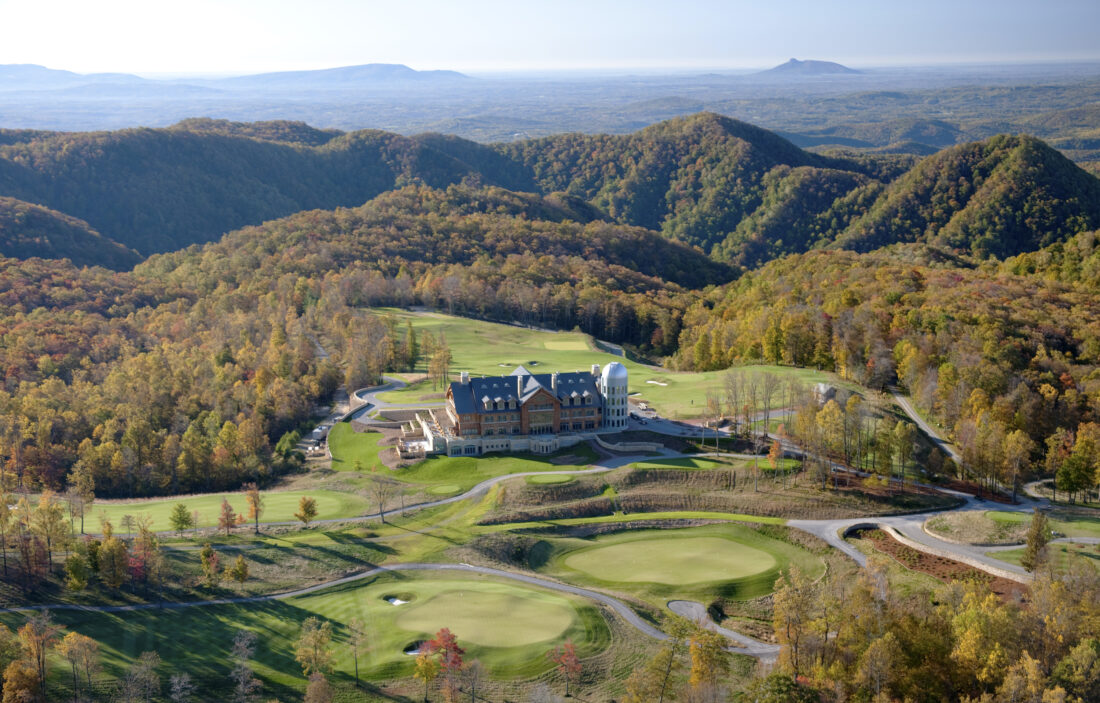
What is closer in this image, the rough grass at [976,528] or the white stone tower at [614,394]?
the rough grass at [976,528]

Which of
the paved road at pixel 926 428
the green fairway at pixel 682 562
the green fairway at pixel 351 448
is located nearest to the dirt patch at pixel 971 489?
the paved road at pixel 926 428

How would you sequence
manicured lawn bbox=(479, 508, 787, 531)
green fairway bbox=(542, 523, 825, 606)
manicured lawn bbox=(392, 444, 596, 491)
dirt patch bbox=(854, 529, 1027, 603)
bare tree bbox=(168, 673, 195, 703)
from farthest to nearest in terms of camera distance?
manicured lawn bbox=(392, 444, 596, 491) → manicured lawn bbox=(479, 508, 787, 531) → green fairway bbox=(542, 523, 825, 606) → dirt patch bbox=(854, 529, 1027, 603) → bare tree bbox=(168, 673, 195, 703)

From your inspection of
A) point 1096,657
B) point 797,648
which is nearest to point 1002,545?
point 1096,657

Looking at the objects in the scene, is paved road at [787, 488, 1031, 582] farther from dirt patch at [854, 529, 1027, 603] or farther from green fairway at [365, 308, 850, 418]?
green fairway at [365, 308, 850, 418]

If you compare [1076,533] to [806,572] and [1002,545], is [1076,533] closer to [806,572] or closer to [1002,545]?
[1002,545]

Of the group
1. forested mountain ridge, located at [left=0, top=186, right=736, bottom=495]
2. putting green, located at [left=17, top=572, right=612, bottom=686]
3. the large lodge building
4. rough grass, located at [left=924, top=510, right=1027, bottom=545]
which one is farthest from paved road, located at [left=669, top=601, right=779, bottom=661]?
forested mountain ridge, located at [left=0, top=186, right=736, bottom=495]

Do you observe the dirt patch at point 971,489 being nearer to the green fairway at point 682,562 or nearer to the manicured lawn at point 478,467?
the green fairway at point 682,562
